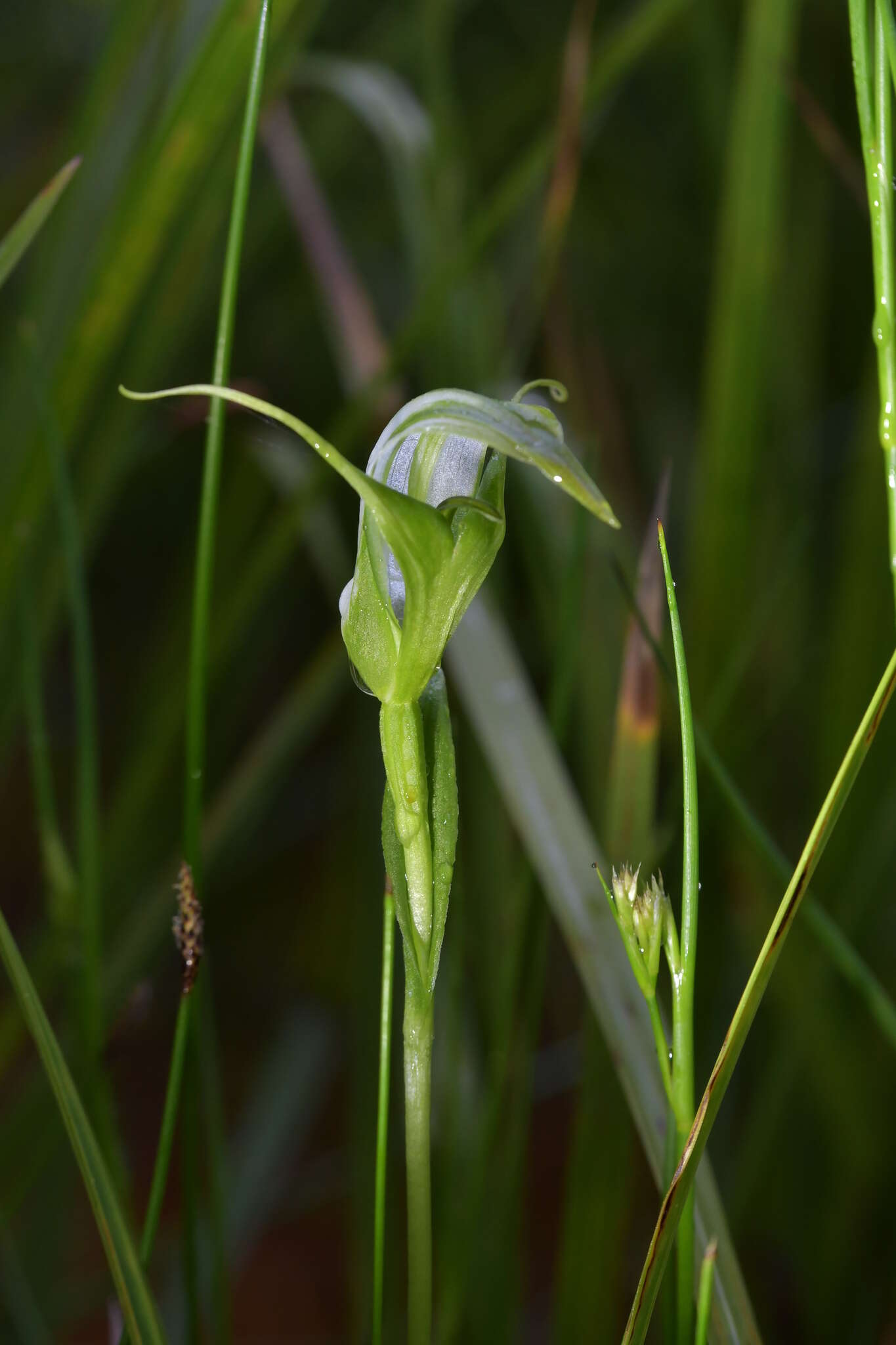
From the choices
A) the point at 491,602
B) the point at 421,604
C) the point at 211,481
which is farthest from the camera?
the point at 491,602

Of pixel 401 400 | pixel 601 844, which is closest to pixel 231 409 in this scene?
pixel 401 400

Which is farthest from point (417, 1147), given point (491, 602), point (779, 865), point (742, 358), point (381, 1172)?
point (742, 358)

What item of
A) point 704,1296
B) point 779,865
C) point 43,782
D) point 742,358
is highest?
point 742,358

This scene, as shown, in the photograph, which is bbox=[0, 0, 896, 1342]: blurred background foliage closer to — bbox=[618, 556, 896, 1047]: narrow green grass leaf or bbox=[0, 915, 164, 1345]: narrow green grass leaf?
bbox=[618, 556, 896, 1047]: narrow green grass leaf

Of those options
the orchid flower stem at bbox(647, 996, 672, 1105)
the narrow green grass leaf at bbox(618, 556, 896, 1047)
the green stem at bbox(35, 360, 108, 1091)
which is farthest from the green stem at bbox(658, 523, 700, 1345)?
the green stem at bbox(35, 360, 108, 1091)

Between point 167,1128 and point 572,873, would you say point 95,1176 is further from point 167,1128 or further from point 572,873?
point 572,873

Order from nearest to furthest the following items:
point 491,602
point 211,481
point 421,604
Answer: point 421,604
point 211,481
point 491,602

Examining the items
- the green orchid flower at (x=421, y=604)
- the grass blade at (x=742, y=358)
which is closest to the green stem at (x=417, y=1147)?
the green orchid flower at (x=421, y=604)
